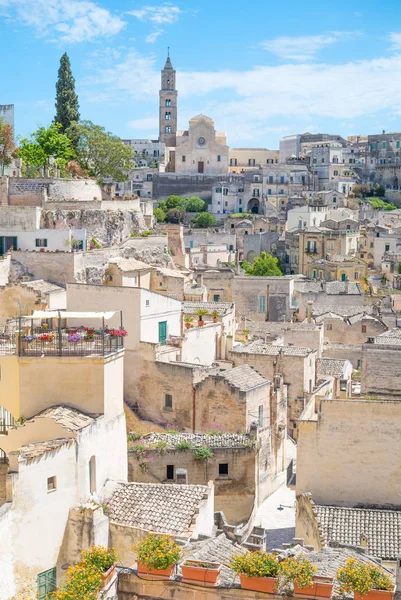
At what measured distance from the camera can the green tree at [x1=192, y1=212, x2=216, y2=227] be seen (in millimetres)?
91188

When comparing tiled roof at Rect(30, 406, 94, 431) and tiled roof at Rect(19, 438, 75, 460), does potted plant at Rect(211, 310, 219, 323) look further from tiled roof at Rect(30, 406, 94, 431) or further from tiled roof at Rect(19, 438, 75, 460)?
tiled roof at Rect(19, 438, 75, 460)

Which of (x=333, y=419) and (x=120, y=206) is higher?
(x=120, y=206)

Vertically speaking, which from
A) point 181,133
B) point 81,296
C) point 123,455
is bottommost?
point 123,455

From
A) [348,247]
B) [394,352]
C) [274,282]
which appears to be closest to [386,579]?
[394,352]

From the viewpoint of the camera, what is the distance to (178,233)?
5672cm

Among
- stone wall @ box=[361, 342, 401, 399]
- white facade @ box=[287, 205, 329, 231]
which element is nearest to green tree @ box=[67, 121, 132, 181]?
white facade @ box=[287, 205, 329, 231]

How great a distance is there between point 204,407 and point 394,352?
9.49 m

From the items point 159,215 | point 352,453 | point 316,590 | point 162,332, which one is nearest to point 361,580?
point 316,590

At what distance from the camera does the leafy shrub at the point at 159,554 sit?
37.4ft

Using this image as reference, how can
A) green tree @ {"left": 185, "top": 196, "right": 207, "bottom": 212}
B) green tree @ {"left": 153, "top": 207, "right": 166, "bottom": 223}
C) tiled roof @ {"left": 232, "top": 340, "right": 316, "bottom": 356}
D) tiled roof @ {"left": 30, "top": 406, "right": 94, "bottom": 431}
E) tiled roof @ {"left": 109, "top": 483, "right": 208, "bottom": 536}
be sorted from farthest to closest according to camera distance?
1. green tree @ {"left": 185, "top": 196, "right": 207, "bottom": 212}
2. green tree @ {"left": 153, "top": 207, "right": 166, "bottom": 223}
3. tiled roof @ {"left": 232, "top": 340, "right": 316, "bottom": 356}
4. tiled roof @ {"left": 30, "top": 406, "right": 94, "bottom": 431}
5. tiled roof @ {"left": 109, "top": 483, "right": 208, "bottom": 536}

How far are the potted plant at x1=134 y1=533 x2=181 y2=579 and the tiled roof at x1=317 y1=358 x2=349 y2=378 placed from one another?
20893mm

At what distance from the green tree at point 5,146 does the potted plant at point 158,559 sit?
44.4m

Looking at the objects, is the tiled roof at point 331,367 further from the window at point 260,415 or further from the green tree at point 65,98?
the green tree at point 65,98

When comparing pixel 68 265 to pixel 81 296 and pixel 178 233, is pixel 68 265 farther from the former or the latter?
pixel 178 233
